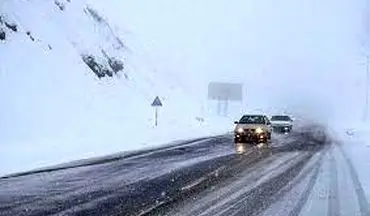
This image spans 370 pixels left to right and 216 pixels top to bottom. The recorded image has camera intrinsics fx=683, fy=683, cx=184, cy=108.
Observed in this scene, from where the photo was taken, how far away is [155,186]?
14922mm

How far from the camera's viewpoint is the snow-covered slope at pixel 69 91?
30000mm

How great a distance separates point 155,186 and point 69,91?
30433 mm

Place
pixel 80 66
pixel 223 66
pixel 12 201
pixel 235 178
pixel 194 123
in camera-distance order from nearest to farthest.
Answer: pixel 12 201, pixel 235 178, pixel 80 66, pixel 194 123, pixel 223 66

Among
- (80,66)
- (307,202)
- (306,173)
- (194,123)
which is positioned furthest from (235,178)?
(194,123)

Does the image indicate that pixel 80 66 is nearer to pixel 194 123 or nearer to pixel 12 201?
pixel 194 123

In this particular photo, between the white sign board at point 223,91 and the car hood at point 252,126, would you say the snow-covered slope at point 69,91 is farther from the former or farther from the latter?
the white sign board at point 223,91

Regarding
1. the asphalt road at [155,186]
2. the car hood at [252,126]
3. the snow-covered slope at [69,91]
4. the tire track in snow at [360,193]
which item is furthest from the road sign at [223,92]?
the tire track in snow at [360,193]

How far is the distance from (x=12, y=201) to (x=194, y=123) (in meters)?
49.2

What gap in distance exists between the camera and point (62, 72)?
45.7 m

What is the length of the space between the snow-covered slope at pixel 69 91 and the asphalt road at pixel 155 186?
2900 mm

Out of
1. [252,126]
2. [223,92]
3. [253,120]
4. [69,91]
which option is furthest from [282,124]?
[223,92]

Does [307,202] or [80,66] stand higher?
[80,66]

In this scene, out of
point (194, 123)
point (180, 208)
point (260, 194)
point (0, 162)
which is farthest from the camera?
point (194, 123)

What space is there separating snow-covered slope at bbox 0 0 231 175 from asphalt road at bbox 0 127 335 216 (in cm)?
290
